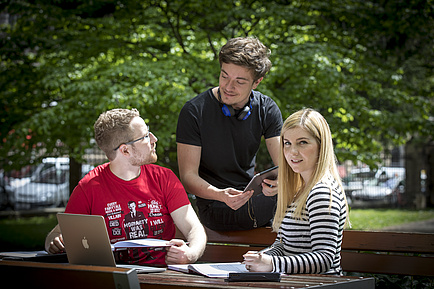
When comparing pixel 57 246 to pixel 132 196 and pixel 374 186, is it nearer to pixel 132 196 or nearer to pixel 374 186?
pixel 132 196

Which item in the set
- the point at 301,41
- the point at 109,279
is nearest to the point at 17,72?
the point at 301,41

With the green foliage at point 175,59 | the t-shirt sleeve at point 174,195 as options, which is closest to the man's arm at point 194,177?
the t-shirt sleeve at point 174,195

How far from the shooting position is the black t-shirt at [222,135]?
4.04 metres

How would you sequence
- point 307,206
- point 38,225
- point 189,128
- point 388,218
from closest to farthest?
point 307,206, point 189,128, point 38,225, point 388,218

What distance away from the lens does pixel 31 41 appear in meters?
8.21

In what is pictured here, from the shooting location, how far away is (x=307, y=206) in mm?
2695

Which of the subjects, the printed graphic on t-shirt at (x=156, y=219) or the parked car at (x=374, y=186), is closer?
the printed graphic on t-shirt at (x=156, y=219)

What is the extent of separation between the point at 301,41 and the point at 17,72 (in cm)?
435

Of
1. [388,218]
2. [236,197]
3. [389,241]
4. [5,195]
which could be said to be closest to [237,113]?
[236,197]

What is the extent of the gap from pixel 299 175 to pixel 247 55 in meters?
1.17

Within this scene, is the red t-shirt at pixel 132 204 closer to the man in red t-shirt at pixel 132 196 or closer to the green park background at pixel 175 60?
the man in red t-shirt at pixel 132 196

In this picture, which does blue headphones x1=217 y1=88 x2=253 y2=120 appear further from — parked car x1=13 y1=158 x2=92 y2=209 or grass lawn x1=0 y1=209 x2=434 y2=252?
parked car x1=13 y1=158 x2=92 y2=209

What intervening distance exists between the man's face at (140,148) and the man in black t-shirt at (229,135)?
2.14 feet

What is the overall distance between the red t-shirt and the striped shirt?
760mm
